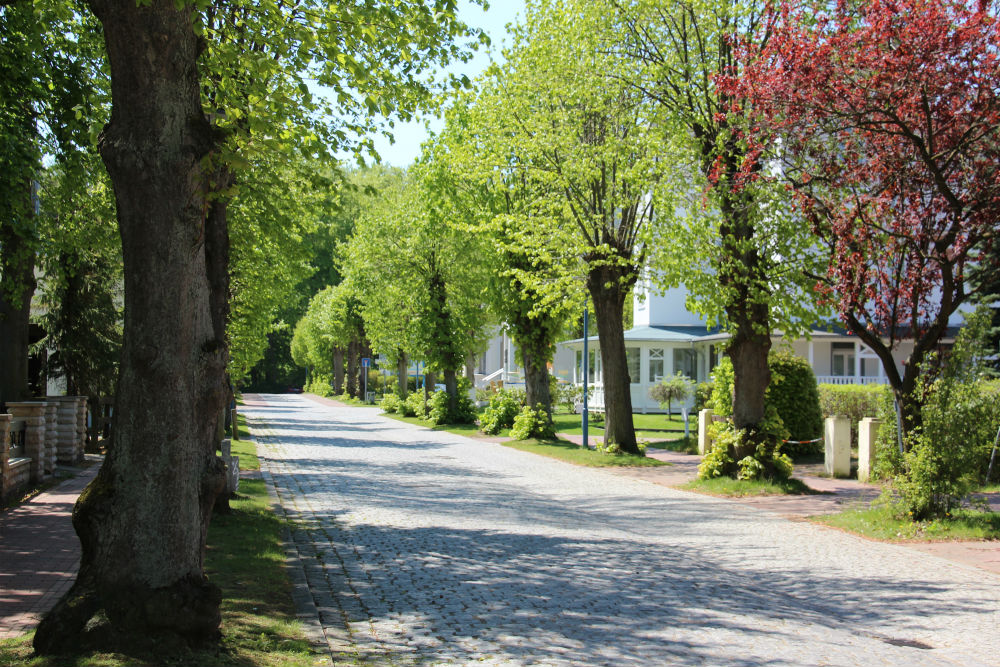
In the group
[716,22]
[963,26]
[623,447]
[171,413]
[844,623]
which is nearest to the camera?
[171,413]

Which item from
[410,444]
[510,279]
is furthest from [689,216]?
[410,444]

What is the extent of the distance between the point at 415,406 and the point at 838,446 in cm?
2809

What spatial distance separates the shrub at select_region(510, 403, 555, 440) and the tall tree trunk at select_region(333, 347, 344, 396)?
50075 mm

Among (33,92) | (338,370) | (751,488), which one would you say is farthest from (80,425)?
(338,370)

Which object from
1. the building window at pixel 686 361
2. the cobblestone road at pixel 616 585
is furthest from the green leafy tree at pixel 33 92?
the building window at pixel 686 361

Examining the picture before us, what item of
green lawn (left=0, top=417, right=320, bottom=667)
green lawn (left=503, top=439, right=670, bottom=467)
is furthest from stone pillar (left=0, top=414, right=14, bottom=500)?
green lawn (left=503, top=439, right=670, bottom=467)

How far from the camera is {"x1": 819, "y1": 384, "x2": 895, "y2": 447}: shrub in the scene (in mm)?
22734

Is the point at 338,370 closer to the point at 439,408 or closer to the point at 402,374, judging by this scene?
the point at 402,374

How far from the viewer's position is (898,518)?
483 inches

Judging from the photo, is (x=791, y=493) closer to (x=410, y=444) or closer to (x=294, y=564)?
(x=294, y=564)

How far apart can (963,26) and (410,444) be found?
20339mm

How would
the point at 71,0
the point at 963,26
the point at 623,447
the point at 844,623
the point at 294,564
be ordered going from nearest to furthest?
the point at 844,623, the point at 294,564, the point at 71,0, the point at 963,26, the point at 623,447

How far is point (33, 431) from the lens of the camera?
1493 centimetres

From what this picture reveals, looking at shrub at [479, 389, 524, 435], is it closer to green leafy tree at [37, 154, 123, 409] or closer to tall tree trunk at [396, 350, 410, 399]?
green leafy tree at [37, 154, 123, 409]
